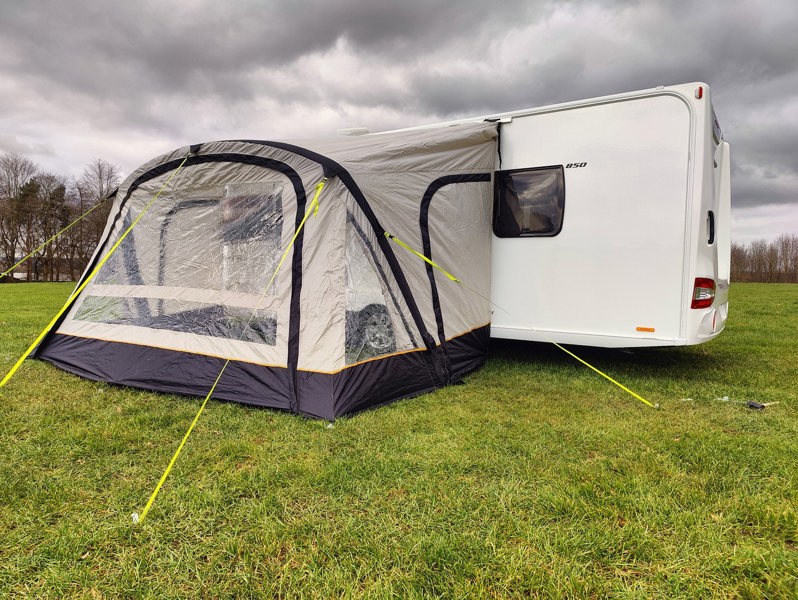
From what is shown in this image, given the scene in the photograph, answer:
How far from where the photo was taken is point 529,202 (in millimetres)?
4812

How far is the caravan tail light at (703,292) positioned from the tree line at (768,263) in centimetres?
2736

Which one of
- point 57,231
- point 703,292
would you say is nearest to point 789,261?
point 703,292

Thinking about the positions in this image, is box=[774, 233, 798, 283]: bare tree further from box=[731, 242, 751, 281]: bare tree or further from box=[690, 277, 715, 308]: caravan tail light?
box=[690, 277, 715, 308]: caravan tail light

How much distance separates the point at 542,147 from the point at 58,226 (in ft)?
95.7

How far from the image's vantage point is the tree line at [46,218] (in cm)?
2450

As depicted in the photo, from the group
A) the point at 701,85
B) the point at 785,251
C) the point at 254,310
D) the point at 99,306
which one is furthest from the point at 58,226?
the point at 785,251

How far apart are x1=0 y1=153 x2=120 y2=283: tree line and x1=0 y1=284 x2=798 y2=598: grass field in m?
22.9

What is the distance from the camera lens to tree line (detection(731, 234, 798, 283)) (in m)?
26.8

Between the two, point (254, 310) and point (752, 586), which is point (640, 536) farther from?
point (254, 310)

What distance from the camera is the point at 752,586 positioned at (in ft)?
5.76

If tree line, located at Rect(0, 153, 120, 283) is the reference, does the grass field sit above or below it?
below

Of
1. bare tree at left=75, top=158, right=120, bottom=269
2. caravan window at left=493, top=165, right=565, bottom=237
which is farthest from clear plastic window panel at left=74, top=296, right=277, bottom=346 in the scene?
bare tree at left=75, top=158, right=120, bottom=269

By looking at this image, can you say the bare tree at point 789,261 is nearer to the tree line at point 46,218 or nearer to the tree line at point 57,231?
the tree line at point 57,231

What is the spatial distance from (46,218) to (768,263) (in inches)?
1601
